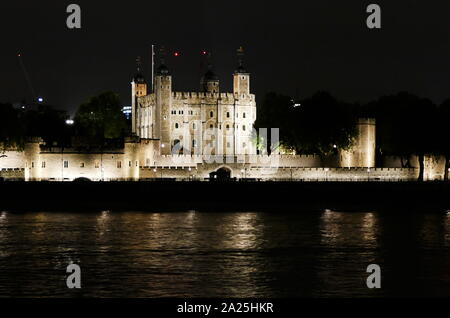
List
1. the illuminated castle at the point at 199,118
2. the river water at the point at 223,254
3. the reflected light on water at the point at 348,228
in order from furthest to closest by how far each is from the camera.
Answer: the illuminated castle at the point at 199,118 < the reflected light on water at the point at 348,228 < the river water at the point at 223,254

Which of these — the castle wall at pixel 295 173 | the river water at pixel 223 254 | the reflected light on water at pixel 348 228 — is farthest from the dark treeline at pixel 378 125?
the river water at pixel 223 254

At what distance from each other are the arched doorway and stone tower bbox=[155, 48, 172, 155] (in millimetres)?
21407

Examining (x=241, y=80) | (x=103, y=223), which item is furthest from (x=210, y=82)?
(x=103, y=223)

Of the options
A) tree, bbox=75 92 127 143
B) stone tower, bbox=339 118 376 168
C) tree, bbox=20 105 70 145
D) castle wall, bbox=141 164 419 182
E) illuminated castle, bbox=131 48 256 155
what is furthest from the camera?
illuminated castle, bbox=131 48 256 155

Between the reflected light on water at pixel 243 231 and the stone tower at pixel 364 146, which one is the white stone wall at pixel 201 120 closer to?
the stone tower at pixel 364 146

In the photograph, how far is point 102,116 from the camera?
319 ft

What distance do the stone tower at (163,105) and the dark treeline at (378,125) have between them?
42.9ft

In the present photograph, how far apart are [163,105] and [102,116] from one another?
21.1 ft

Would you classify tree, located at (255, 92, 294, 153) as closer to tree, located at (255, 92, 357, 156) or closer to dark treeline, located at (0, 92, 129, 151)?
tree, located at (255, 92, 357, 156)

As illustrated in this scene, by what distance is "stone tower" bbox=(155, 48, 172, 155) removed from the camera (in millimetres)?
98438

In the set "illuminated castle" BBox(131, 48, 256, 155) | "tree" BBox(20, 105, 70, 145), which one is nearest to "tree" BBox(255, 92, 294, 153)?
"illuminated castle" BBox(131, 48, 256, 155)

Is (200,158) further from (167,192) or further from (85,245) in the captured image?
(85,245)

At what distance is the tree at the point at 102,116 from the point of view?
9594cm

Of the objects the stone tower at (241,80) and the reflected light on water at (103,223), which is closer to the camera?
the reflected light on water at (103,223)
